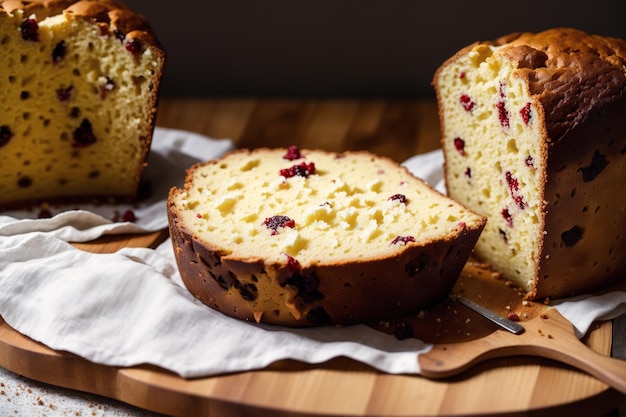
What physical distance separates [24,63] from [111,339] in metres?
1.64

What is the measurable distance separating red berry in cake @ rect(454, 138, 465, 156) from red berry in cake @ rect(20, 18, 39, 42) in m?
2.02

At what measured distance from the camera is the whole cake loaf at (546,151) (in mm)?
3557

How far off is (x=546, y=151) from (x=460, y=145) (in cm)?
68

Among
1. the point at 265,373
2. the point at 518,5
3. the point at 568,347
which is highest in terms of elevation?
the point at 518,5

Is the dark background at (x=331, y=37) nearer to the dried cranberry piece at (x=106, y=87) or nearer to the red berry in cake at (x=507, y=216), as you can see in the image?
the dried cranberry piece at (x=106, y=87)

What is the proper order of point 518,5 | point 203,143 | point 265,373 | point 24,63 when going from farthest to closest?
point 518,5, point 203,143, point 24,63, point 265,373

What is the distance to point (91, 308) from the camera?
3.59 m

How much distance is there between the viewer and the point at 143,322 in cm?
351

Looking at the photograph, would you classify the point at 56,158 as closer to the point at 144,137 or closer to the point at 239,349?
the point at 144,137

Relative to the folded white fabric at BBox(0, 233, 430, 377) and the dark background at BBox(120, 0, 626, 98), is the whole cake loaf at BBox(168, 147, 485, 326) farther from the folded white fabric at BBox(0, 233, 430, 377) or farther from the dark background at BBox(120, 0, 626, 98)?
the dark background at BBox(120, 0, 626, 98)

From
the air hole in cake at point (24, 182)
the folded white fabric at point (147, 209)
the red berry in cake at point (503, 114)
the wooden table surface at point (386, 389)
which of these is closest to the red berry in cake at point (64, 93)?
the air hole in cake at point (24, 182)

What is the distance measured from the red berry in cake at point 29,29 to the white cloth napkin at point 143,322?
0.98 m

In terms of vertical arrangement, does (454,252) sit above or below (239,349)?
above

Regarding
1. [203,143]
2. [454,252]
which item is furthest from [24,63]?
[454,252]
